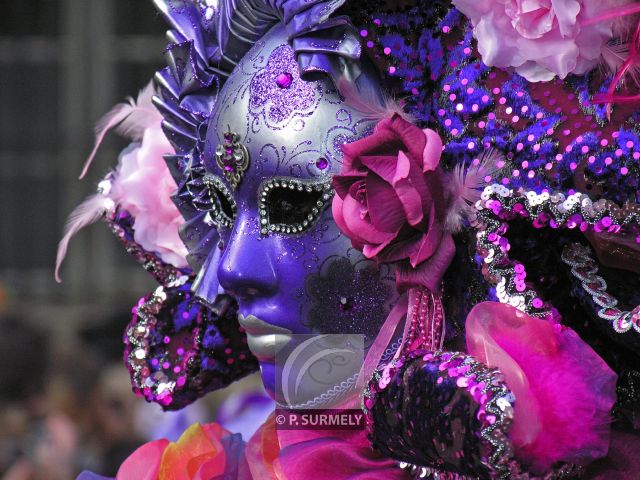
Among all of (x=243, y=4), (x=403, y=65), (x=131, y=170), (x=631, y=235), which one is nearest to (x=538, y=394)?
(x=631, y=235)

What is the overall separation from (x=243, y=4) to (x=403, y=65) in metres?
0.24

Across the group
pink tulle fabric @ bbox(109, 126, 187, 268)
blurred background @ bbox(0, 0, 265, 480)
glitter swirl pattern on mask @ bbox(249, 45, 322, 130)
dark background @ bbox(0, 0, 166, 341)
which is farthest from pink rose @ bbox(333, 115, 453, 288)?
dark background @ bbox(0, 0, 166, 341)

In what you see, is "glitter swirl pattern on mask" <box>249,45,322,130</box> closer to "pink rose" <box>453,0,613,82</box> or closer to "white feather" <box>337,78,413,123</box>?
"white feather" <box>337,78,413,123</box>

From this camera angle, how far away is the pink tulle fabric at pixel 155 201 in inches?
65.5

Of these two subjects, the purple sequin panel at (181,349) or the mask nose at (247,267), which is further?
the purple sequin panel at (181,349)

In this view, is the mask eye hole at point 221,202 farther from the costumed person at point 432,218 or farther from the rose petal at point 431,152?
the rose petal at point 431,152

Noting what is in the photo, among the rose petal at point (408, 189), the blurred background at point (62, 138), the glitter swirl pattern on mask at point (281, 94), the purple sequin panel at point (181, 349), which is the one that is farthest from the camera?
the blurred background at point (62, 138)

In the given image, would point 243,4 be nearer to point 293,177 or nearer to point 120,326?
point 293,177

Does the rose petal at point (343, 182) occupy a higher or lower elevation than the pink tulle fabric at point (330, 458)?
higher

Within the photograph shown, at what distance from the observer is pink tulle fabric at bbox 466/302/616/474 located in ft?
3.52

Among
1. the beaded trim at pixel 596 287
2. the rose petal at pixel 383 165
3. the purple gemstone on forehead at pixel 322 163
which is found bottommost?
the beaded trim at pixel 596 287

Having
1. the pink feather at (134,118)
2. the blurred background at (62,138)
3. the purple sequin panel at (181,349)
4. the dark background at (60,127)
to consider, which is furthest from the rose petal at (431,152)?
the dark background at (60,127)

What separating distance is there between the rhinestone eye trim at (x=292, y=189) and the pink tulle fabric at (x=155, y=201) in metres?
0.37

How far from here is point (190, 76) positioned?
1.48 metres
